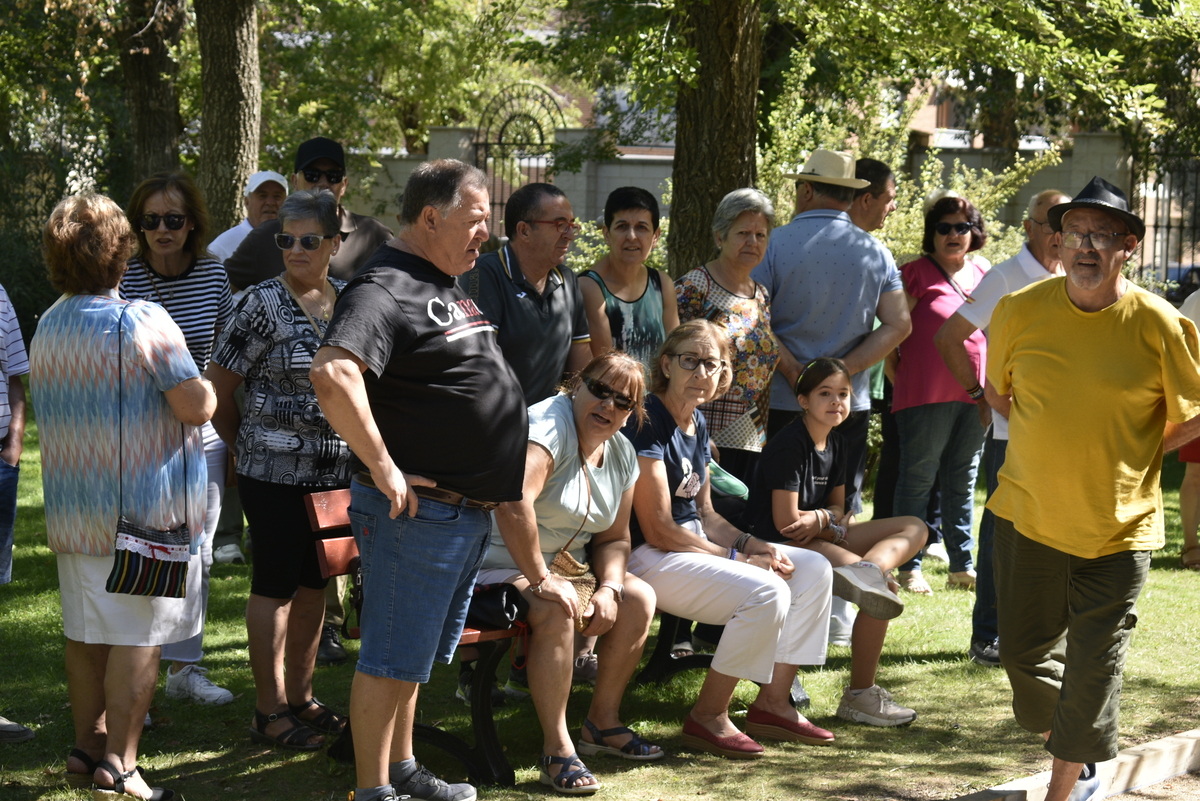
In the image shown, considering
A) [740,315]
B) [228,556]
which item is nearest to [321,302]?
[740,315]

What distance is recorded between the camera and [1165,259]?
16.1 m

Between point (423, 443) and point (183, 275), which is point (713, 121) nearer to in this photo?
point (183, 275)

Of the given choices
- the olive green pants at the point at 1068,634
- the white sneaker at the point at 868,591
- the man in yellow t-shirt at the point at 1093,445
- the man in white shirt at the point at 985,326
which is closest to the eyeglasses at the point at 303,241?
the white sneaker at the point at 868,591

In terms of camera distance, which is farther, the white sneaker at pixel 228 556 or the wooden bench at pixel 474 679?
the white sneaker at pixel 228 556

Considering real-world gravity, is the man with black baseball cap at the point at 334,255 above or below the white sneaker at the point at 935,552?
above

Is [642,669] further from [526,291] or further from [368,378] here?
[368,378]

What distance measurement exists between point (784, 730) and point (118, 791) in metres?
2.35

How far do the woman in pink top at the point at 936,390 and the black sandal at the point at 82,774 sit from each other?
4.31 m

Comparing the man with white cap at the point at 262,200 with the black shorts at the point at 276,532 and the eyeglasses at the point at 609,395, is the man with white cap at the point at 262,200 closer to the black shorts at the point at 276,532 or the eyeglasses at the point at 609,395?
→ the black shorts at the point at 276,532

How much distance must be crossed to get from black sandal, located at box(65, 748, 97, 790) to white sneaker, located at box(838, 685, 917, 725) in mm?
2809

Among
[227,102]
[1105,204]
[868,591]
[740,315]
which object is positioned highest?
[227,102]

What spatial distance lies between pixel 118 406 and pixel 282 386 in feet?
2.21

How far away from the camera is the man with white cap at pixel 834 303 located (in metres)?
5.83

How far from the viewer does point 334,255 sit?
520 centimetres
